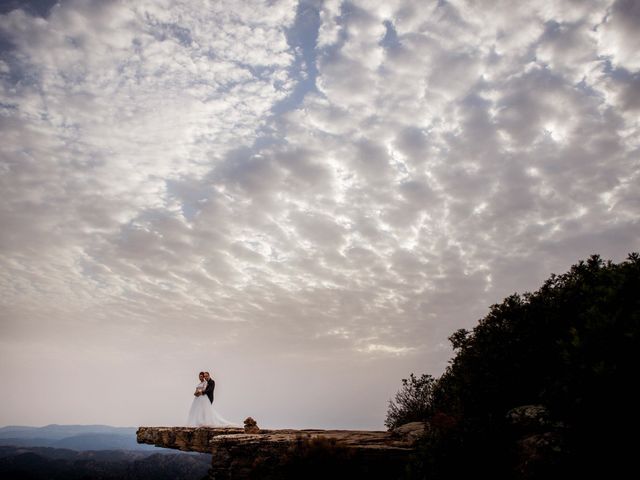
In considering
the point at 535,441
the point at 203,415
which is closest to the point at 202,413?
the point at 203,415

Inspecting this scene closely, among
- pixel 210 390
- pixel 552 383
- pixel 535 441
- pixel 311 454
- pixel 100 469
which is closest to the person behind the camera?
pixel 552 383

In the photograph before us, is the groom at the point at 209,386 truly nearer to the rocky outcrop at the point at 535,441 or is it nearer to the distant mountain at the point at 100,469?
the rocky outcrop at the point at 535,441

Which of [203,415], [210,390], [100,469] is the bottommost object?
[100,469]

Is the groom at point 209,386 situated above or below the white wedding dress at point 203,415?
above

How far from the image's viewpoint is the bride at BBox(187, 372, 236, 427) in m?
18.2

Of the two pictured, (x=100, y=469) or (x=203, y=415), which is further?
(x=100, y=469)

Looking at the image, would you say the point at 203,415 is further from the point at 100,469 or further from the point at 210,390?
the point at 100,469

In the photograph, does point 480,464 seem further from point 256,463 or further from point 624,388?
point 256,463

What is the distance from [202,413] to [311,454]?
→ 10.7 m

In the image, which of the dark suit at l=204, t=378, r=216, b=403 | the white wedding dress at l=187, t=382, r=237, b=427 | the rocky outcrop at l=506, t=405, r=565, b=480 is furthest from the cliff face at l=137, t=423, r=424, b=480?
the dark suit at l=204, t=378, r=216, b=403

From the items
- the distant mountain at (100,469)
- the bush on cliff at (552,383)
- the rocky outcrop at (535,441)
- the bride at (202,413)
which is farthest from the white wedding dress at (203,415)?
the distant mountain at (100,469)

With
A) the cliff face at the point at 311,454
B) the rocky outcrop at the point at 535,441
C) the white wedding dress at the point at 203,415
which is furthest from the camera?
the white wedding dress at the point at 203,415

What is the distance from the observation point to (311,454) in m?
9.98

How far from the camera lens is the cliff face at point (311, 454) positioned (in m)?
9.80
